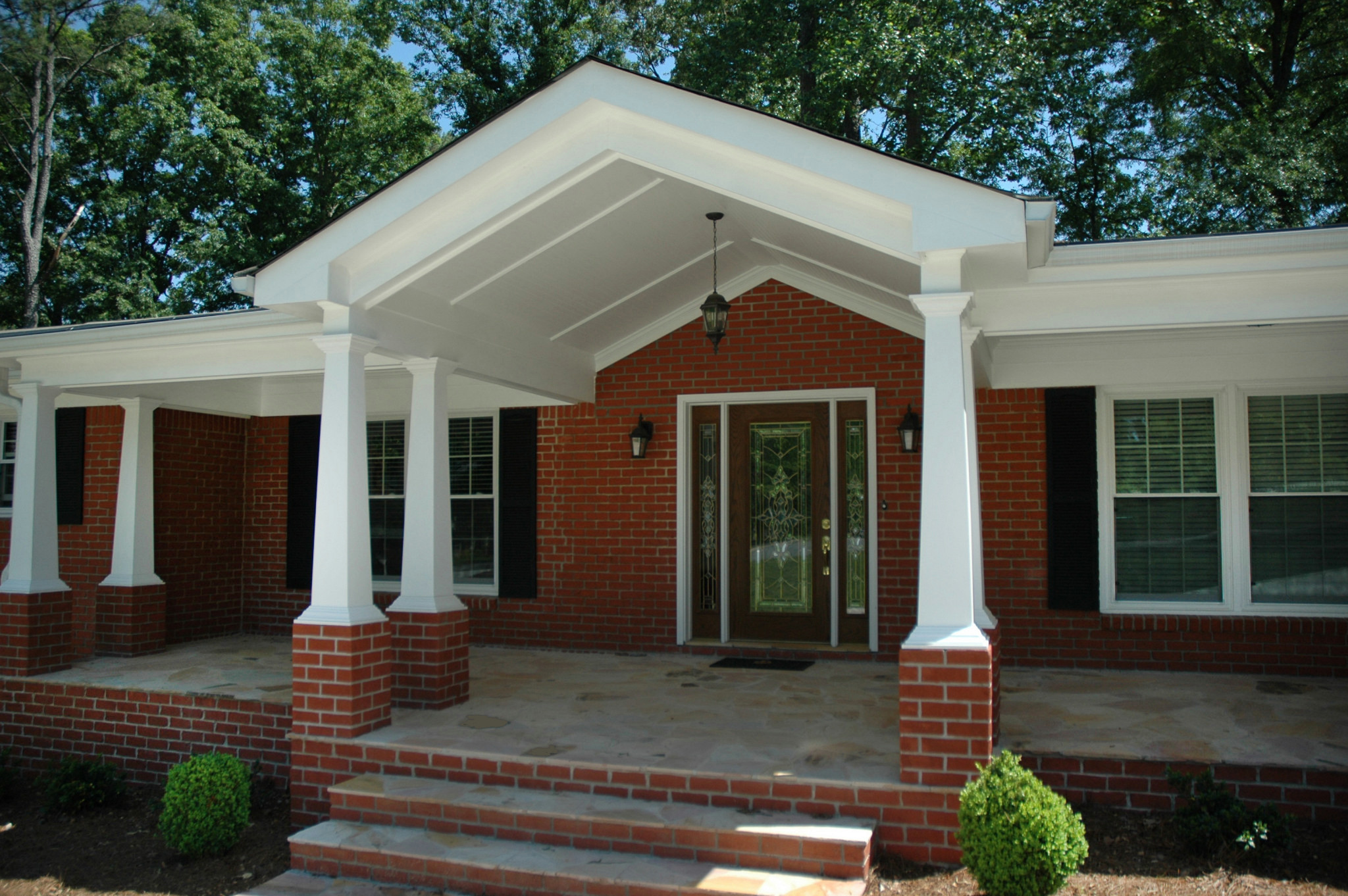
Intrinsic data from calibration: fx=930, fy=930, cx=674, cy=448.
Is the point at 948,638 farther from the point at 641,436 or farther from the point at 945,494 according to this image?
the point at 641,436

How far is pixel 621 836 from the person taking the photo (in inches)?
172

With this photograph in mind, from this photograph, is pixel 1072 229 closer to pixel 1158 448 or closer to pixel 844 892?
pixel 1158 448

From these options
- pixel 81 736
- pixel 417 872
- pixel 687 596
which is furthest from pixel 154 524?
pixel 417 872

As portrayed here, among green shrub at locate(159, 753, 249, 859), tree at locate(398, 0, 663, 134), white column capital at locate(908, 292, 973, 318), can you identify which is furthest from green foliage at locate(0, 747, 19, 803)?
tree at locate(398, 0, 663, 134)

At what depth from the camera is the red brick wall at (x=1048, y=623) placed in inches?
269

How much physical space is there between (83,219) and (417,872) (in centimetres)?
1906

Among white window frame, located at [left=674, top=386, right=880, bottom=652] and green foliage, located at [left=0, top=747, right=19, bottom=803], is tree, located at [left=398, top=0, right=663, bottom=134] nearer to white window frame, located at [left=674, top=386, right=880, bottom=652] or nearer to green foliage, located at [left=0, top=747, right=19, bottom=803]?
white window frame, located at [left=674, top=386, right=880, bottom=652]

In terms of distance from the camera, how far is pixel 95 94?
18641 mm

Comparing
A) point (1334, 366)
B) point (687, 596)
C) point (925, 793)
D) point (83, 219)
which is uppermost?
point (83, 219)

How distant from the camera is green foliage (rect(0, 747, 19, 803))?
6.41 metres

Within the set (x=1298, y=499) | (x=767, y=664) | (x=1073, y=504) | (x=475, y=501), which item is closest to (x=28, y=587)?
(x=475, y=501)

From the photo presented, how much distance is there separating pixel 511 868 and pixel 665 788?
84 cm

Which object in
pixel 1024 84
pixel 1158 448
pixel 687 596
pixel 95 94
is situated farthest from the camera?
pixel 95 94

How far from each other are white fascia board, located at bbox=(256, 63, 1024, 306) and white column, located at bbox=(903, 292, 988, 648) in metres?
0.42
